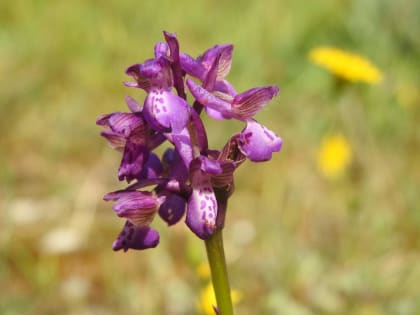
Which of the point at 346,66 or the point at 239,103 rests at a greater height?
the point at 346,66

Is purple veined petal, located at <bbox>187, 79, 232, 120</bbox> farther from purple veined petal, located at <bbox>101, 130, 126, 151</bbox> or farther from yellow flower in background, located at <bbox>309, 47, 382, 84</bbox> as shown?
yellow flower in background, located at <bbox>309, 47, 382, 84</bbox>

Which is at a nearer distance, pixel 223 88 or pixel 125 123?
pixel 125 123

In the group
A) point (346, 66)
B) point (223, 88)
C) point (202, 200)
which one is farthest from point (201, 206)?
point (346, 66)

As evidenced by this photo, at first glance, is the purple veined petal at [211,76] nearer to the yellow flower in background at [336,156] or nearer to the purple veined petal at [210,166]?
the purple veined petal at [210,166]

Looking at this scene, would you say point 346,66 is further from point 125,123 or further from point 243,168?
point 125,123

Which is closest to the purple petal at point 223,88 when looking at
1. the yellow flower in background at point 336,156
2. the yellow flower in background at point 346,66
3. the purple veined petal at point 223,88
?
the purple veined petal at point 223,88

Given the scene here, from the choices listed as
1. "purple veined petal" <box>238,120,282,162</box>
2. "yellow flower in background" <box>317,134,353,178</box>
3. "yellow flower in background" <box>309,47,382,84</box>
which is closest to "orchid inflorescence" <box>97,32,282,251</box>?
"purple veined petal" <box>238,120,282,162</box>
